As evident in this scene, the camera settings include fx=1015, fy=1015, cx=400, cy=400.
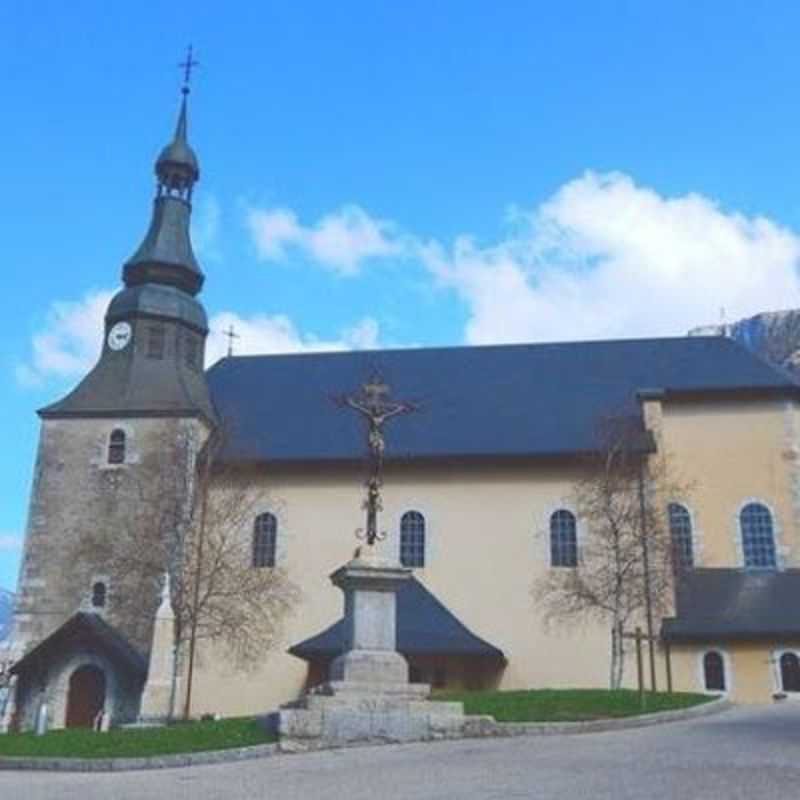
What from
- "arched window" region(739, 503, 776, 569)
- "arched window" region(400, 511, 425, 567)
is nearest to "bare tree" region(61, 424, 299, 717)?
"arched window" region(400, 511, 425, 567)

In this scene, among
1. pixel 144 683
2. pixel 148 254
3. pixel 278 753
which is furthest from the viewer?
pixel 148 254

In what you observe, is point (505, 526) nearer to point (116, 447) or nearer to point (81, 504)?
point (116, 447)

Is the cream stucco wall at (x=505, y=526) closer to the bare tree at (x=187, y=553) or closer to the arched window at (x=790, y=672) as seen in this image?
the bare tree at (x=187, y=553)

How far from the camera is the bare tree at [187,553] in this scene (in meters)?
25.5

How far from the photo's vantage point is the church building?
24375mm

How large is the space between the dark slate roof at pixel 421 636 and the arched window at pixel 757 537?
7052 millimetres

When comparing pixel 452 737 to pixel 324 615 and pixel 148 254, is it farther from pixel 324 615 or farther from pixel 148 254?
pixel 148 254

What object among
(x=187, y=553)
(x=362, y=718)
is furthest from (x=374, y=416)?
(x=187, y=553)

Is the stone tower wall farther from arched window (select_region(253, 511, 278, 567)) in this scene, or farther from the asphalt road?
the asphalt road

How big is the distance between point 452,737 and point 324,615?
1361 cm

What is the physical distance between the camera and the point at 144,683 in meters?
24.1

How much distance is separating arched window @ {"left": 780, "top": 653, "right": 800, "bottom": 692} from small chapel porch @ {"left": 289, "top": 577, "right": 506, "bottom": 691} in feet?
21.3

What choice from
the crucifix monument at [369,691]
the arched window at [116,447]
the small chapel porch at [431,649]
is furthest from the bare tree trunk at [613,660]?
the arched window at [116,447]

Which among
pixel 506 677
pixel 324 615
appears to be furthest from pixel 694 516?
pixel 324 615
